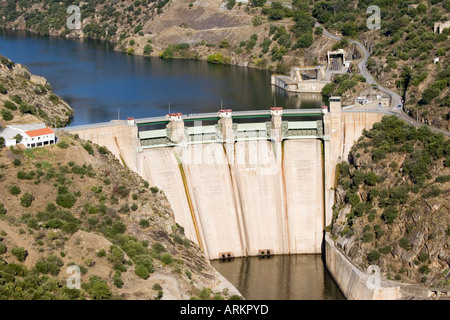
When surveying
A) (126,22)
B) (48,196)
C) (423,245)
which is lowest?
(423,245)

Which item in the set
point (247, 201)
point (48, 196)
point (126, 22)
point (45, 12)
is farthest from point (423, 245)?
point (45, 12)

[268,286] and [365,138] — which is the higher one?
[365,138]

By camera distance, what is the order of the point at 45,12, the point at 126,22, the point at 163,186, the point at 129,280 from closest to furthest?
1. the point at 129,280
2. the point at 163,186
3. the point at 126,22
4. the point at 45,12

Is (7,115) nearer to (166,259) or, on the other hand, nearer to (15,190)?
(15,190)

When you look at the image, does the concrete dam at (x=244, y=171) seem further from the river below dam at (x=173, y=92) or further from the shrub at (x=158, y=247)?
the shrub at (x=158, y=247)

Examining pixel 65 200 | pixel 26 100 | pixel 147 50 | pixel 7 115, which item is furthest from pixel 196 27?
pixel 65 200

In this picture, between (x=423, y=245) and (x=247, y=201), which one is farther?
(x=247, y=201)

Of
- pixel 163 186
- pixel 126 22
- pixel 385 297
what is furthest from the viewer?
pixel 126 22

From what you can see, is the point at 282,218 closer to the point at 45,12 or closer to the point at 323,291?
the point at 323,291
